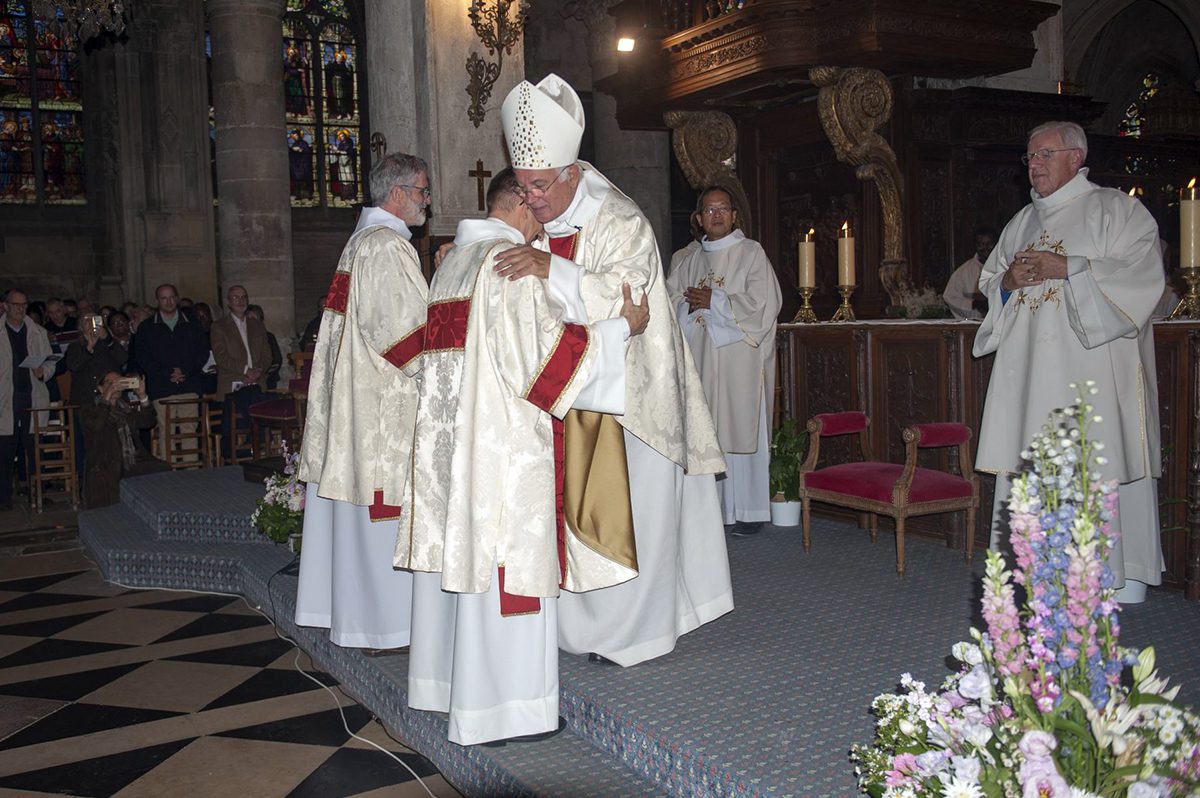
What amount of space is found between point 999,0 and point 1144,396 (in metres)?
3.56

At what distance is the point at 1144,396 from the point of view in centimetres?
419

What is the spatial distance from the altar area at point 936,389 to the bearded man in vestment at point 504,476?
6.82 feet

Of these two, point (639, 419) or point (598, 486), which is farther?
point (639, 419)

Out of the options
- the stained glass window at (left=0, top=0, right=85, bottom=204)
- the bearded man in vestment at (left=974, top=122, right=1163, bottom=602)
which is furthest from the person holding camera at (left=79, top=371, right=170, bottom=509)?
the stained glass window at (left=0, top=0, right=85, bottom=204)

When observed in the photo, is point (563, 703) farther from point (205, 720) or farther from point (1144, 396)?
point (1144, 396)

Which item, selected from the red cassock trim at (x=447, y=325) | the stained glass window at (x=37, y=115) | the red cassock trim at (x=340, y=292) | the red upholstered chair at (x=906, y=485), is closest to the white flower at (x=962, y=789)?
the red cassock trim at (x=447, y=325)

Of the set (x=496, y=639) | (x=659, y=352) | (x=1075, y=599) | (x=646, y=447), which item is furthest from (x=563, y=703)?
(x=1075, y=599)

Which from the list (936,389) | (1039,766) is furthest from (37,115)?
(1039,766)

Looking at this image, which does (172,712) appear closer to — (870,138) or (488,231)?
(488,231)

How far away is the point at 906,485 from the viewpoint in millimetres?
4758

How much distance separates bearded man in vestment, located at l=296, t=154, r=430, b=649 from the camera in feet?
13.8

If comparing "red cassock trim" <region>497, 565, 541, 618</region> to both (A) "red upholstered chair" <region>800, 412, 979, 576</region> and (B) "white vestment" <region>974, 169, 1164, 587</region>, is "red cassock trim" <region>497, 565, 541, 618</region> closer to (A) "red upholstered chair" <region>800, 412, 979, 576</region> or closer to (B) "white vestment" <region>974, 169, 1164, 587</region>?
(B) "white vestment" <region>974, 169, 1164, 587</region>

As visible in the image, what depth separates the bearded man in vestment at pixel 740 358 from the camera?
590 cm

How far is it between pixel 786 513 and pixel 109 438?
215 inches
